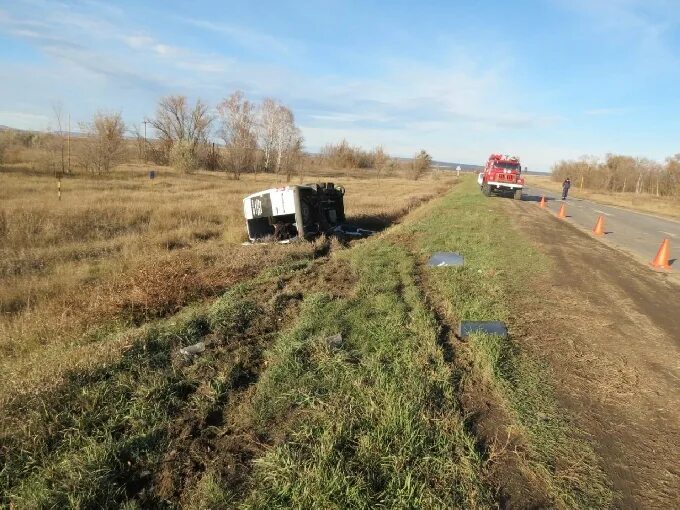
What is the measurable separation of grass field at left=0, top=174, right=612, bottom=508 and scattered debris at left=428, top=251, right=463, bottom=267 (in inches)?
117

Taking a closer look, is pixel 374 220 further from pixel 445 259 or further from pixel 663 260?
pixel 663 260

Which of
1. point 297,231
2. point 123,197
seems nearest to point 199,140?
point 123,197

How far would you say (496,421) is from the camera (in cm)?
331

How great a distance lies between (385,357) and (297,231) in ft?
24.3

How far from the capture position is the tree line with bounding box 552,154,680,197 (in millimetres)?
47525

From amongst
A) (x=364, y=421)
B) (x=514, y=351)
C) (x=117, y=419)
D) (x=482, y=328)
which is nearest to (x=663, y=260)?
(x=482, y=328)

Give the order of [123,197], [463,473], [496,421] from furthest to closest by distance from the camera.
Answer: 1. [123,197]
2. [496,421]
3. [463,473]

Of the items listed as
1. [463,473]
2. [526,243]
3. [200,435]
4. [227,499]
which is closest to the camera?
[227,499]

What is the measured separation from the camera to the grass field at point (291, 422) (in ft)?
8.36

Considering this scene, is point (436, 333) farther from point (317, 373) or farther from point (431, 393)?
point (317, 373)

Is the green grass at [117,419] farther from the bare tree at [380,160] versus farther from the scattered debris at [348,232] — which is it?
the bare tree at [380,160]

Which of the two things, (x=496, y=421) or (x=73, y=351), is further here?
(x=73, y=351)

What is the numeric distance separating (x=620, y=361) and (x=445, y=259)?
457cm

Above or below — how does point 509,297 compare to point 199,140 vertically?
below
